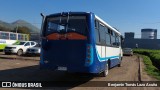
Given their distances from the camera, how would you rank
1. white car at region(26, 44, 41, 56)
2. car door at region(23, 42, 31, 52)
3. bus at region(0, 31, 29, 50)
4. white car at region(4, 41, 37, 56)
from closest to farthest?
white car at region(26, 44, 41, 56)
white car at region(4, 41, 37, 56)
car door at region(23, 42, 31, 52)
bus at region(0, 31, 29, 50)

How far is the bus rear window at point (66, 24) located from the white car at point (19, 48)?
19.9 m

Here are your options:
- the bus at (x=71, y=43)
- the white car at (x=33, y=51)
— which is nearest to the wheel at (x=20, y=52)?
the white car at (x=33, y=51)

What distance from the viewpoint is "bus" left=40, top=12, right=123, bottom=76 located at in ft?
37.9

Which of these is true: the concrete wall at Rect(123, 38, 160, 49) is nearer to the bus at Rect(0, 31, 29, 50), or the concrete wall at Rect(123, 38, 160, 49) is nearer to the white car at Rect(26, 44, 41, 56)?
the bus at Rect(0, 31, 29, 50)

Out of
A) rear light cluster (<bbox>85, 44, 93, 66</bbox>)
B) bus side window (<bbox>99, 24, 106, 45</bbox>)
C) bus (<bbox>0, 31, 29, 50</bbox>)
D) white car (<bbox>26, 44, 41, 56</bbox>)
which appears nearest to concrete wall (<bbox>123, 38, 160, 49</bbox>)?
bus (<bbox>0, 31, 29, 50</bbox>)

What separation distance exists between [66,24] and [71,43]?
92 cm

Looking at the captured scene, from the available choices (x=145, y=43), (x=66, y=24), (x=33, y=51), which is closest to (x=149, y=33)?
(x=145, y=43)

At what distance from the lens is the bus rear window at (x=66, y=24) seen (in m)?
11.8

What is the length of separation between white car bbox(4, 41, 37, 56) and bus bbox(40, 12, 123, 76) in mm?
19869

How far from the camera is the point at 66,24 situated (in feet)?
39.6

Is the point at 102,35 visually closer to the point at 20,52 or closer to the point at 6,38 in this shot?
the point at 20,52

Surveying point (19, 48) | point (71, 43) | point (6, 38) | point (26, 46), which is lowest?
point (19, 48)

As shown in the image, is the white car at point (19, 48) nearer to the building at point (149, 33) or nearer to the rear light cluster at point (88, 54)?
the rear light cluster at point (88, 54)

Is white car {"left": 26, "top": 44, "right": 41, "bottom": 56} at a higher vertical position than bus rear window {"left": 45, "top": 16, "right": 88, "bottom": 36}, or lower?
lower
